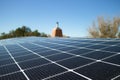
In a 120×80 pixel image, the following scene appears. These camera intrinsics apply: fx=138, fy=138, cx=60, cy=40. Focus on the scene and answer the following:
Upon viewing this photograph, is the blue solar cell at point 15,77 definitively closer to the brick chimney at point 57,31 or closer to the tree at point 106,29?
the brick chimney at point 57,31

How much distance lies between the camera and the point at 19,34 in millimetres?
83812

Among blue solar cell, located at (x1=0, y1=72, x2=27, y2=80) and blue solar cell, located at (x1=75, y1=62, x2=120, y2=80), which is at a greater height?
blue solar cell, located at (x1=75, y1=62, x2=120, y2=80)

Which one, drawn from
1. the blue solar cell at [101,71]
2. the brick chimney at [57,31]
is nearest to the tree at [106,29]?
the brick chimney at [57,31]

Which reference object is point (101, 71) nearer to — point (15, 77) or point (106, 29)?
point (15, 77)

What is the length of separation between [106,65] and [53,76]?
155 cm

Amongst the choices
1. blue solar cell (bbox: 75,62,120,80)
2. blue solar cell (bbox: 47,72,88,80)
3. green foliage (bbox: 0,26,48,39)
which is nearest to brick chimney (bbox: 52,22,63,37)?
blue solar cell (bbox: 75,62,120,80)

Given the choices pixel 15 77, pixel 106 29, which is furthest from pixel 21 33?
pixel 15 77

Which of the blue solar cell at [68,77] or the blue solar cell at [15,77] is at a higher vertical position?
the blue solar cell at [68,77]

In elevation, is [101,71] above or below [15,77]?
above

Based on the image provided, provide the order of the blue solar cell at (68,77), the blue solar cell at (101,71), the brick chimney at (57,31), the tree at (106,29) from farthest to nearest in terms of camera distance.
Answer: the tree at (106,29), the brick chimney at (57,31), the blue solar cell at (68,77), the blue solar cell at (101,71)

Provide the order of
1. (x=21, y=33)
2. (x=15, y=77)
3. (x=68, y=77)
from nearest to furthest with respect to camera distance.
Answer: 1. (x=68, y=77)
2. (x=15, y=77)
3. (x=21, y=33)

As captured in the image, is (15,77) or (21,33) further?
(21,33)

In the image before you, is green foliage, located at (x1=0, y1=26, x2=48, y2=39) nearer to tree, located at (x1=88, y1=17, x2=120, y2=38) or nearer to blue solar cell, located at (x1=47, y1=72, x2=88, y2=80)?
tree, located at (x1=88, y1=17, x2=120, y2=38)

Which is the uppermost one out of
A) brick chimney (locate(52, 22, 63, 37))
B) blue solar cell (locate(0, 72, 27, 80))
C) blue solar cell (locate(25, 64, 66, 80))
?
brick chimney (locate(52, 22, 63, 37))
